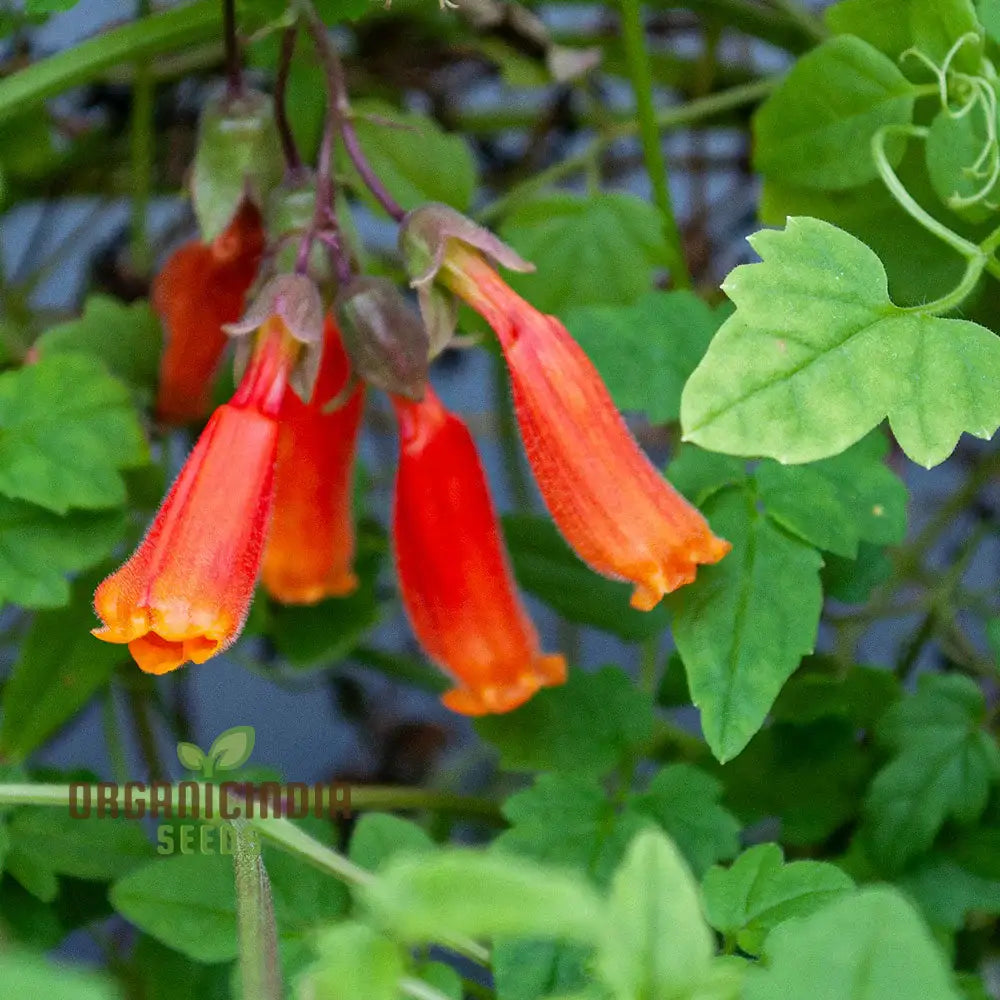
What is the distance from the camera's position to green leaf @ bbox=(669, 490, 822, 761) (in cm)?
59

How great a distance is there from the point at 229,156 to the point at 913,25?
370 mm

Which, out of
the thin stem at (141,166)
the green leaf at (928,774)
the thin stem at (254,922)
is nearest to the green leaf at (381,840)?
the thin stem at (254,922)

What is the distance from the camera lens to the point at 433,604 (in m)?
0.74

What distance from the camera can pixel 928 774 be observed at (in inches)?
28.6

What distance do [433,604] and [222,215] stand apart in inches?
9.8

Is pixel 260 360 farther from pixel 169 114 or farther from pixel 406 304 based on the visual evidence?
pixel 169 114

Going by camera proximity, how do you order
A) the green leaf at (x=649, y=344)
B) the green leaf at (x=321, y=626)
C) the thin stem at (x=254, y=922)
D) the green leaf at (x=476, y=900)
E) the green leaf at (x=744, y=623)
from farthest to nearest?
1. the green leaf at (x=321, y=626)
2. the green leaf at (x=649, y=344)
3. the green leaf at (x=744, y=623)
4. the thin stem at (x=254, y=922)
5. the green leaf at (x=476, y=900)

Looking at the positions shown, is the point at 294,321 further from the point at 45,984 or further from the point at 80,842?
the point at 45,984

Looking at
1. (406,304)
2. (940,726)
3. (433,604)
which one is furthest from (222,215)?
(940,726)

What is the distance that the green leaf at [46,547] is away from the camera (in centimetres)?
69

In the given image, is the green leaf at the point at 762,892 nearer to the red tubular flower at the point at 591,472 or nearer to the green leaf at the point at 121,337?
the red tubular flower at the point at 591,472

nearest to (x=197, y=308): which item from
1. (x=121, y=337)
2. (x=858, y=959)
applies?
(x=121, y=337)

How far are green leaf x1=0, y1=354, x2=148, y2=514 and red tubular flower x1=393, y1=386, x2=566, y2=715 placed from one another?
0.15 m

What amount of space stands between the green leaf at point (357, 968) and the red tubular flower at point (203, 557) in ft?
0.95
